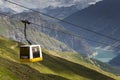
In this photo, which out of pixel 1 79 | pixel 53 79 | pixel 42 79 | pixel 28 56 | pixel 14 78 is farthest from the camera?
pixel 53 79

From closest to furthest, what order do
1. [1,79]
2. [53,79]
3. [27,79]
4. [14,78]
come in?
[1,79] → [14,78] → [27,79] → [53,79]

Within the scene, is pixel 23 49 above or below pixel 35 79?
above

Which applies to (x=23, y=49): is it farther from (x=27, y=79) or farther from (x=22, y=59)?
(x=27, y=79)

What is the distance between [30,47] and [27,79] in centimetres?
9220

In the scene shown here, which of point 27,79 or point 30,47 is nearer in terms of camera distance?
point 30,47

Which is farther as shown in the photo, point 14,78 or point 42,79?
point 42,79

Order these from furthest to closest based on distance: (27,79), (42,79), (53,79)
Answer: (53,79) < (42,79) < (27,79)

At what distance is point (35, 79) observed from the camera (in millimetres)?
138250

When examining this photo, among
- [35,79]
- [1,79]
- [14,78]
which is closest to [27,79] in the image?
[35,79]

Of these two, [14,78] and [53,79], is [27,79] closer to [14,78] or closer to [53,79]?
[14,78]

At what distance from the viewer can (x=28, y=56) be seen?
41.3 m

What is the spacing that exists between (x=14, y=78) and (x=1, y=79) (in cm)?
1391

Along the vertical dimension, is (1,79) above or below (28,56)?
below

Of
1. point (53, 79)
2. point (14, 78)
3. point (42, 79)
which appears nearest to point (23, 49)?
point (14, 78)
